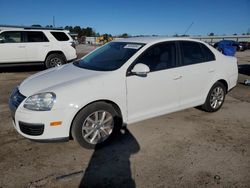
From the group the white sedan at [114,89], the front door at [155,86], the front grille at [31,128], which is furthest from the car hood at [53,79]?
the front door at [155,86]

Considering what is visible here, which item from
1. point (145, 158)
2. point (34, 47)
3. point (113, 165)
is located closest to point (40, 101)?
point (113, 165)

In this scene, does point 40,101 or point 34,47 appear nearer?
point 40,101

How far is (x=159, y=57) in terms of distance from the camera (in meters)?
3.96

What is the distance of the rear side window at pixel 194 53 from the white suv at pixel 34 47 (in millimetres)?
6631

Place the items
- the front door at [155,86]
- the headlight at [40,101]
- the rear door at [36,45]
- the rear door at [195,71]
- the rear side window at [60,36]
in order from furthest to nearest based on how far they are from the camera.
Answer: the rear side window at [60,36]
the rear door at [36,45]
the rear door at [195,71]
the front door at [155,86]
the headlight at [40,101]

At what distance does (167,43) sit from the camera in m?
4.14

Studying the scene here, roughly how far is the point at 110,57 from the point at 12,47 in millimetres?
6539

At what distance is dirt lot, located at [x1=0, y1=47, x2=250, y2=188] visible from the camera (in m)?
2.75

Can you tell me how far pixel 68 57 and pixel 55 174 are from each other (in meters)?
7.72

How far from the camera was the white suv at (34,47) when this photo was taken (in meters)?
9.01

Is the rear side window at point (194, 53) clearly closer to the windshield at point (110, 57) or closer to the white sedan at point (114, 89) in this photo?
the white sedan at point (114, 89)

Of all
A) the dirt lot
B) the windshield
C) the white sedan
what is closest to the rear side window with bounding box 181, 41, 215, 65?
the white sedan

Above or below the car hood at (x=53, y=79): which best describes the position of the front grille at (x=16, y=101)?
below

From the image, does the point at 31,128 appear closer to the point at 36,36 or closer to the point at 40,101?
the point at 40,101
